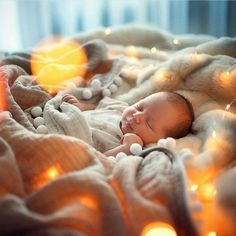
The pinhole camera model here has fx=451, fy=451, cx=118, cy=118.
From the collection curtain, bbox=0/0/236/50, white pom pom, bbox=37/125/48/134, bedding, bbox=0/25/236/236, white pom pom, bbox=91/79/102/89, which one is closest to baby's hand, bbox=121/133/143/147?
bedding, bbox=0/25/236/236

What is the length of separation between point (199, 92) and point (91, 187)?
0.72 m

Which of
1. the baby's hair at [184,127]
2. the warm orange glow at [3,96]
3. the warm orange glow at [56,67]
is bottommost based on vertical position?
the baby's hair at [184,127]

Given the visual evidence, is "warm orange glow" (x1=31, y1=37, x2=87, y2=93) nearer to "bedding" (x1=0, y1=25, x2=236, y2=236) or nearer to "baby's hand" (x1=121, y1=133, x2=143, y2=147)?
"bedding" (x1=0, y1=25, x2=236, y2=236)

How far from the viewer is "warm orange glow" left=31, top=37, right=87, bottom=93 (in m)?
1.53

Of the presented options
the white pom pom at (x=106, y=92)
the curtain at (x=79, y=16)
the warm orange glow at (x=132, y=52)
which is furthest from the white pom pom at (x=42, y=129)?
the curtain at (x=79, y=16)

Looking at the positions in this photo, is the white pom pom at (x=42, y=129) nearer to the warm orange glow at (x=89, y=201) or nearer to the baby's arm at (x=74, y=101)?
the baby's arm at (x=74, y=101)

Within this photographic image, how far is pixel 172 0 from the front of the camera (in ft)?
8.77

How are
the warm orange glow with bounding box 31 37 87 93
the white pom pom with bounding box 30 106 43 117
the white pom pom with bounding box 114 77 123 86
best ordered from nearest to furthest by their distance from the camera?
1. the white pom pom with bounding box 30 106 43 117
2. the warm orange glow with bounding box 31 37 87 93
3. the white pom pom with bounding box 114 77 123 86

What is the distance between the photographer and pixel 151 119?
1.39m

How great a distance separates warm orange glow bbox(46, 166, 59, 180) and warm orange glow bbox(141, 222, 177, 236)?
A: 22 cm

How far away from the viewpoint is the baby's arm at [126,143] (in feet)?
4.06

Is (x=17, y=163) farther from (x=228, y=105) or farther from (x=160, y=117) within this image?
(x=228, y=105)

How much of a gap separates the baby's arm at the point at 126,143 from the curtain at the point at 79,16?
4.91ft

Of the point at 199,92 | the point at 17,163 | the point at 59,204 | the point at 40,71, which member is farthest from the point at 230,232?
the point at 40,71
